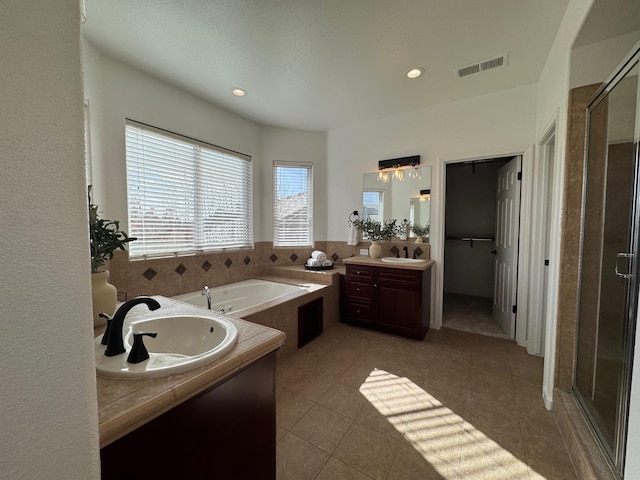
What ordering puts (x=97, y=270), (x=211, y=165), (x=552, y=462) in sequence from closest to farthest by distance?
(x=97, y=270)
(x=552, y=462)
(x=211, y=165)

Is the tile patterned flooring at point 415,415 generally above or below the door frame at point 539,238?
below

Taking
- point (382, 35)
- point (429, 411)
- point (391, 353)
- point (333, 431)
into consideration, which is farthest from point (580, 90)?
point (333, 431)

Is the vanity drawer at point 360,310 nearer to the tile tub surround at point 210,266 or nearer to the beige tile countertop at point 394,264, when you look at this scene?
the beige tile countertop at point 394,264

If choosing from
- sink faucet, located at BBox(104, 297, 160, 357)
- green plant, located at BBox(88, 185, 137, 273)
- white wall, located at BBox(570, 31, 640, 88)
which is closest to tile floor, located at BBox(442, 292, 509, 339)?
white wall, located at BBox(570, 31, 640, 88)

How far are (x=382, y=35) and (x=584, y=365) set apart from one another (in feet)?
8.49

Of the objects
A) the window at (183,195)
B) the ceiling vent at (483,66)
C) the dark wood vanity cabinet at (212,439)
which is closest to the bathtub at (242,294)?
the window at (183,195)

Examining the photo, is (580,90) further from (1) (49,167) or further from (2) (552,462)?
(1) (49,167)

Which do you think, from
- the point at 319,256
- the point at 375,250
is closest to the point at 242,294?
the point at 319,256

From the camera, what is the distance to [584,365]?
5.19 feet

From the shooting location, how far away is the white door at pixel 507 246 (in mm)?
2791

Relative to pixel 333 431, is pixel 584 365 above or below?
above

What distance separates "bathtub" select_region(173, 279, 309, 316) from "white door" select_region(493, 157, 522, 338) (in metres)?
2.30

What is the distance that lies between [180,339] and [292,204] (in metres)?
2.83

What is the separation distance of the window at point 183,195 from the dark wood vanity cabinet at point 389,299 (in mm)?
1618
